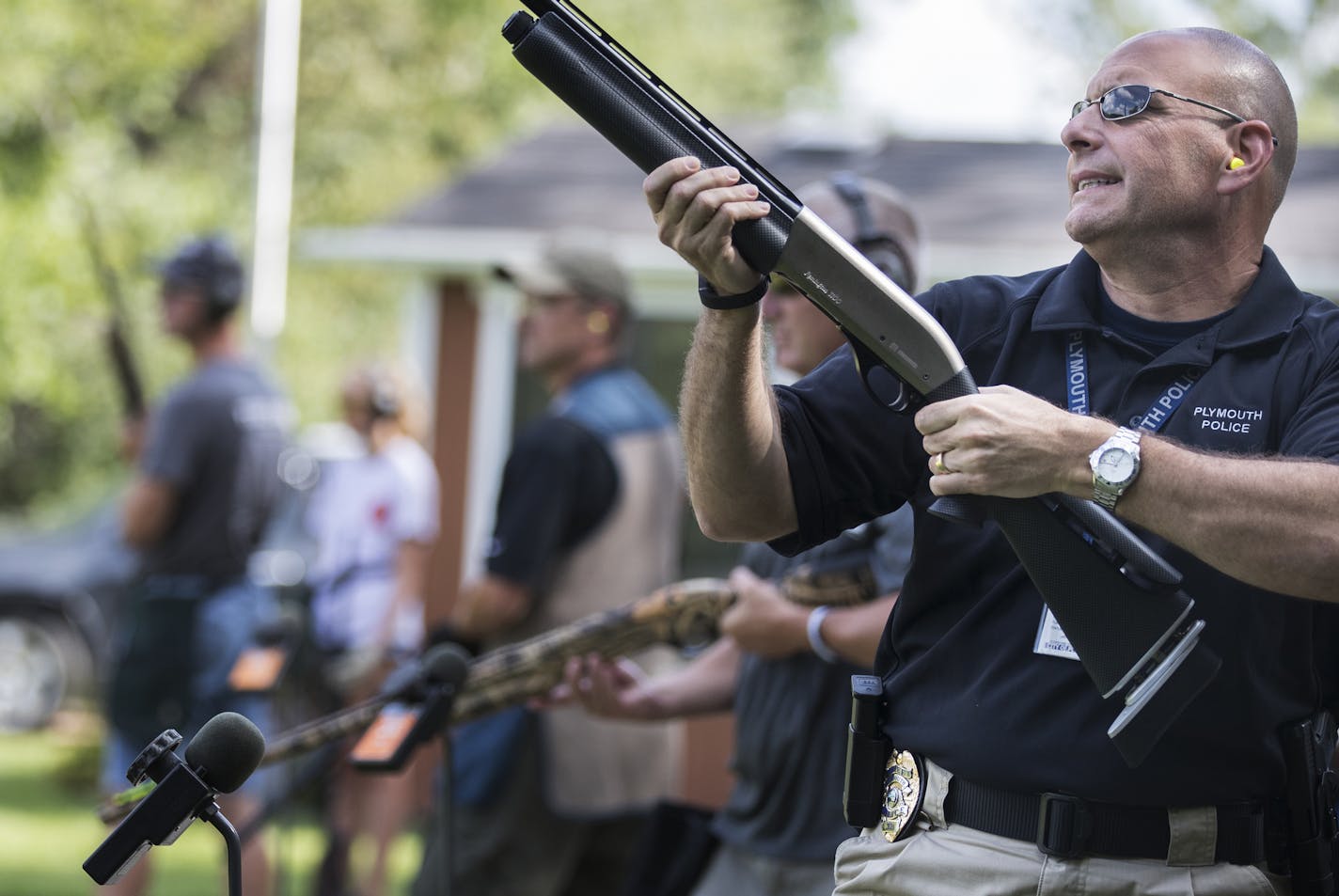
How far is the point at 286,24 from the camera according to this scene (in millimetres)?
11914

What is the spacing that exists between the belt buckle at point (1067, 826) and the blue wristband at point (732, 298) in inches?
36.3

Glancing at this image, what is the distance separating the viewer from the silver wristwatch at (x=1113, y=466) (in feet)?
8.10

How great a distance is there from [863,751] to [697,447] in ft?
1.95

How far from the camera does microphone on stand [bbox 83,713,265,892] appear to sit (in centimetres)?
239

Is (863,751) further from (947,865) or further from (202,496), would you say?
(202,496)

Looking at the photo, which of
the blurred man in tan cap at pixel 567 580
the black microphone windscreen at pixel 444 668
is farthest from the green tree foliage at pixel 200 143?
the black microphone windscreen at pixel 444 668

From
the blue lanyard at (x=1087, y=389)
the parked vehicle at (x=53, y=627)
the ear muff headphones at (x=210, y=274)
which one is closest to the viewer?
the blue lanyard at (x=1087, y=389)

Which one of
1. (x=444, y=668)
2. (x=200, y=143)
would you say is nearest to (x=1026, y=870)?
(x=444, y=668)

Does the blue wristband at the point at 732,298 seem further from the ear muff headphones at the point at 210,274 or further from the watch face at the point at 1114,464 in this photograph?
the ear muff headphones at the point at 210,274

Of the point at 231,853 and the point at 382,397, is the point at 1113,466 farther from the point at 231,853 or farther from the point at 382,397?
the point at 382,397

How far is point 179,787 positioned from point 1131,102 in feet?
6.29

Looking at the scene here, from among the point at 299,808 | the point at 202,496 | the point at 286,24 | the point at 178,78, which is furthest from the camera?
the point at 178,78

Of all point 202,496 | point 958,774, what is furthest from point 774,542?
point 202,496

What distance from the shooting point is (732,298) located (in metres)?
2.67
